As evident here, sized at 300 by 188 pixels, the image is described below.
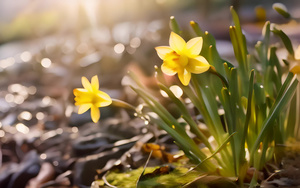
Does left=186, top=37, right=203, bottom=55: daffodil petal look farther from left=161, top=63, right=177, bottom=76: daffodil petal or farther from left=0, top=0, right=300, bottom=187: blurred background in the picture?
left=0, top=0, right=300, bottom=187: blurred background

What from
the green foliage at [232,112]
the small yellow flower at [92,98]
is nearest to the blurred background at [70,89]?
the green foliage at [232,112]

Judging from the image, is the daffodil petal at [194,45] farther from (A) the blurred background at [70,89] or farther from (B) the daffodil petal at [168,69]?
(A) the blurred background at [70,89]

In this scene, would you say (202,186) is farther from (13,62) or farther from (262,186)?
(13,62)

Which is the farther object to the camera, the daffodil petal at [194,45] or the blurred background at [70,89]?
the blurred background at [70,89]

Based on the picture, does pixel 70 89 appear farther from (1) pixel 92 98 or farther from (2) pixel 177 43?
(2) pixel 177 43

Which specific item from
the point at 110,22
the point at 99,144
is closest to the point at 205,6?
the point at 110,22

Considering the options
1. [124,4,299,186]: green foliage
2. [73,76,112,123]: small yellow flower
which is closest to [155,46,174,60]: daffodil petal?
[124,4,299,186]: green foliage
